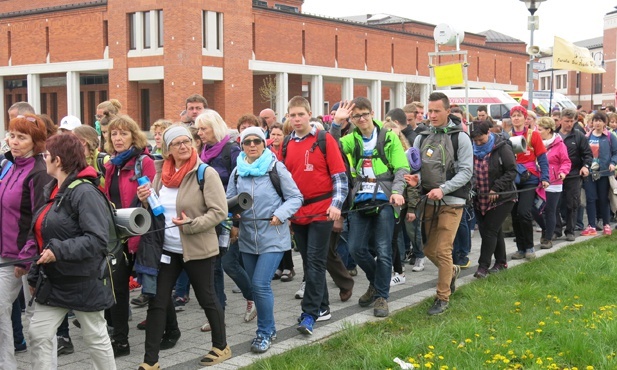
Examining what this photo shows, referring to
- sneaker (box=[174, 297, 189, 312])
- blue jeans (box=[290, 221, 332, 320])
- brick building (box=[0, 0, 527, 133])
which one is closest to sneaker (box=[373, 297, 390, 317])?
blue jeans (box=[290, 221, 332, 320])

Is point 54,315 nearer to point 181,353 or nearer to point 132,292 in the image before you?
point 181,353

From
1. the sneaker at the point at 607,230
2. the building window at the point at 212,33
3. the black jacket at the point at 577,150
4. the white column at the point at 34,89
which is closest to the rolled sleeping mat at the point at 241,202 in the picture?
A: the black jacket at the point at 577,150

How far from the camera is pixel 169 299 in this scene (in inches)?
235

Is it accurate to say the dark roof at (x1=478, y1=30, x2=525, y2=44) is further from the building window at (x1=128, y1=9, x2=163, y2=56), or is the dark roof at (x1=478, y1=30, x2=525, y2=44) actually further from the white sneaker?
the white sneaker

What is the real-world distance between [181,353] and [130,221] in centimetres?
170

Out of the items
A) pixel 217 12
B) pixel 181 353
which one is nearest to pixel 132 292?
pixel 181 353

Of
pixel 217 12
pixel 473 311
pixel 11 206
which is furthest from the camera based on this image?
pixel 217 12

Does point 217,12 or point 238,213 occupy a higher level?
point 217,12

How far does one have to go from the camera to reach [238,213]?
6.41 metres

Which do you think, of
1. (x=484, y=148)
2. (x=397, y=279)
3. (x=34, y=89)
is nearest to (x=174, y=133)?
(x=397, y=279)

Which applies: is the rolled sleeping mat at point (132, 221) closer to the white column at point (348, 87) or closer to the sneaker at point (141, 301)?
the sneaker at point (141, 301)

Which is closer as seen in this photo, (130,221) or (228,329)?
(130,221)

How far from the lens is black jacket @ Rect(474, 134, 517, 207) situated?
897cm

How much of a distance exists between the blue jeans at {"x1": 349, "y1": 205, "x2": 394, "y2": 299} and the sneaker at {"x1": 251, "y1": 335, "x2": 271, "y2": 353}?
1563 mm
